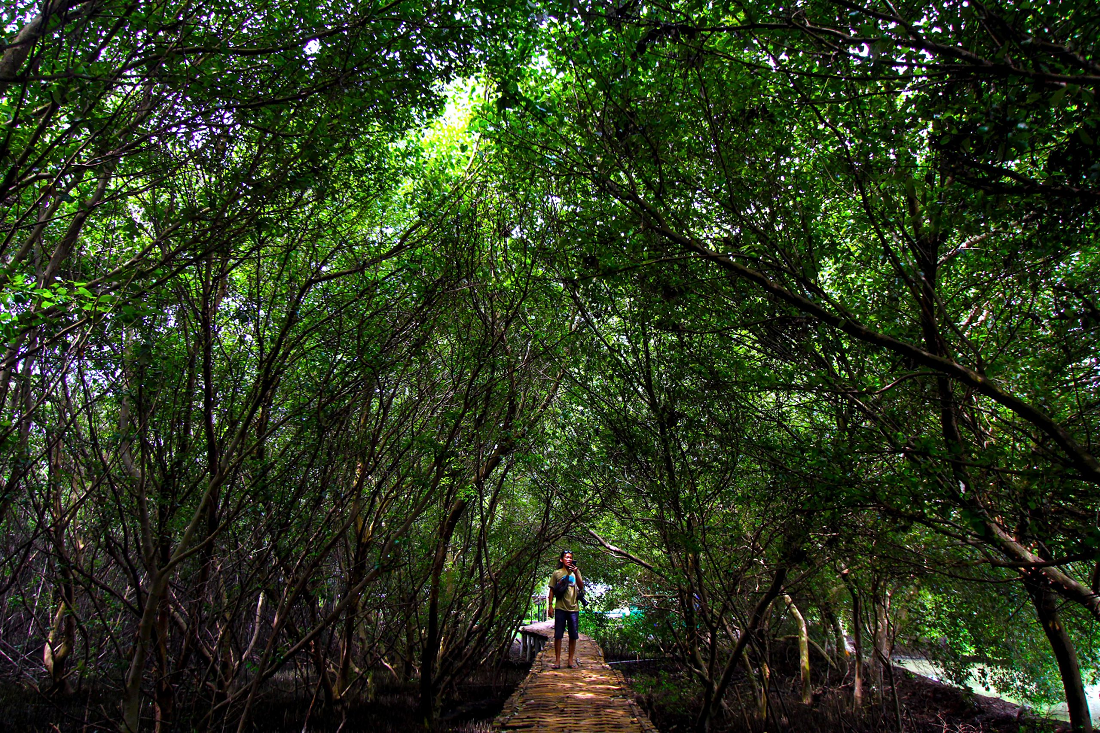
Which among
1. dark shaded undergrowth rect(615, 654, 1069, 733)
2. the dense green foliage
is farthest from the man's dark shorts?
the dense green foliage

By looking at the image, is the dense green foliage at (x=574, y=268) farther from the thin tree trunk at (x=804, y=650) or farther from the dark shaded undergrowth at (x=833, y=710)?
the thin tree trunk at (x=804, y=650)

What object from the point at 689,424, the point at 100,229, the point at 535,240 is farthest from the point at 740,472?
the point at 100,229

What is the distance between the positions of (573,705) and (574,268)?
5026 millimetres

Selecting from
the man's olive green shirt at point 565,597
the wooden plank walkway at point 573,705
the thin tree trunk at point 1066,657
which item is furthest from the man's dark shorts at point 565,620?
the thin tree trunk at point 1066,657

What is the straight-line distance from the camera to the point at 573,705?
6148 mm

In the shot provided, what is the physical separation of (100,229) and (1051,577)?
8026 millimetres

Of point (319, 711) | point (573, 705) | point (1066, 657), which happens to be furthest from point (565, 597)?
point (1066, 657)

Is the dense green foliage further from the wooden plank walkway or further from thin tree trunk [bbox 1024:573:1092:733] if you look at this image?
the wooden plank walkway

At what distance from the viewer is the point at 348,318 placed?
15.9 ft

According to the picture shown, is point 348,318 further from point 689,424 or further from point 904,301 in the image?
point 904,301

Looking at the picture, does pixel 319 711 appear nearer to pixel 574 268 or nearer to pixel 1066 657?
pixel 574 268

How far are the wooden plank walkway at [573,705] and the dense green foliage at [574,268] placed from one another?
119cm

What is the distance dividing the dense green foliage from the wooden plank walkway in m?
1.19

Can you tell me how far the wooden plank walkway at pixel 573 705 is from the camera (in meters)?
5.24
